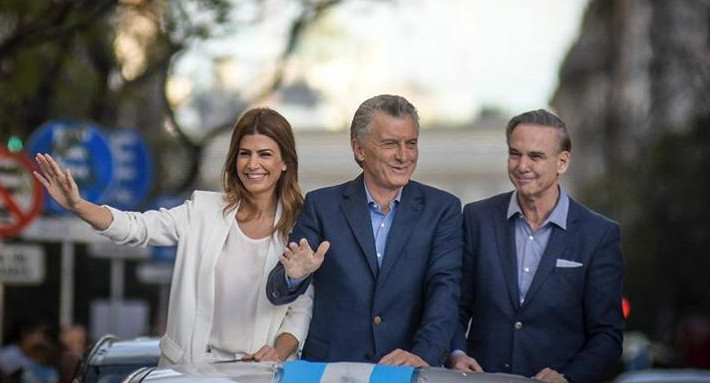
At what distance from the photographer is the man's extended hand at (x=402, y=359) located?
8227 millimetres

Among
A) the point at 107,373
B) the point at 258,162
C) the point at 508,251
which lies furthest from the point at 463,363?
the point at 107,373

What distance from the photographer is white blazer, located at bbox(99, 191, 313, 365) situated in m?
9.07

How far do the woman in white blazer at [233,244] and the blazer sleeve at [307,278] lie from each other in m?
0.15

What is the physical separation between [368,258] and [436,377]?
4.76 feet

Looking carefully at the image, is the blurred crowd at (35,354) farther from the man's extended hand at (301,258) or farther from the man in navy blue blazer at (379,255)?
the man's extended hand at (301,258)

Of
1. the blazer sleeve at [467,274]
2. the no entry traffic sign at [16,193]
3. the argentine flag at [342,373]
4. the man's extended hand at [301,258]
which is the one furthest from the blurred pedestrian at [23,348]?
the argentine flag at [342,373]

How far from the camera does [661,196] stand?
2196 inches

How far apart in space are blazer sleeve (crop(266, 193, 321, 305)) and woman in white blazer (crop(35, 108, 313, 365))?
0.50ft

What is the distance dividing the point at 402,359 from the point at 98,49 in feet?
70.1

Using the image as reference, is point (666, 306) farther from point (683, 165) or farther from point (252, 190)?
point (252, 190)

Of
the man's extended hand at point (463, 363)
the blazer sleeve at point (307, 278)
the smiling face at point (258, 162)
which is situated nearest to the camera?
the blazer sleeve at point (307, 278)

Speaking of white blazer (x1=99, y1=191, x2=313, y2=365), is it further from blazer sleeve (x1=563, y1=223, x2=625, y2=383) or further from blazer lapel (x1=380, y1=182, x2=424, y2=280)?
blazer sleeve (x1=563, y1=223, x2=625, y2=383)

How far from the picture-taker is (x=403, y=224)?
29.7 feet

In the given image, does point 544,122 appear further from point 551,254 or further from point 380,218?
point 380,218
